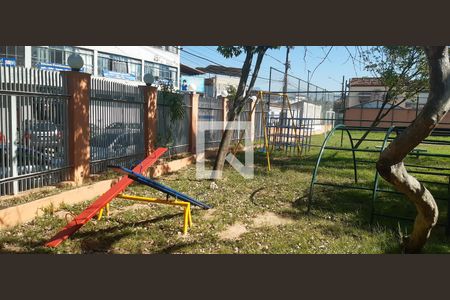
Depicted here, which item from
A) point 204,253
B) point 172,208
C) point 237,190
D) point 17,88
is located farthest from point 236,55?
point 204,253

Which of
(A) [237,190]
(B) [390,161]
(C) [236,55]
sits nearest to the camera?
(B) [390,161]

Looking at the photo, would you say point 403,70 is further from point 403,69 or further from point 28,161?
point 28,161

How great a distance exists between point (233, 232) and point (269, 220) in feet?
2.84

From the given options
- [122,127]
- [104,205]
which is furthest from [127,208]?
[122,127]

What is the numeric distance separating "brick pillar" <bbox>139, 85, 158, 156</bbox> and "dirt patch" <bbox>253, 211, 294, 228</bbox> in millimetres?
4662

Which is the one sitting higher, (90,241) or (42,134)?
(42,134)

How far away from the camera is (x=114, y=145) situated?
8562 millimetres

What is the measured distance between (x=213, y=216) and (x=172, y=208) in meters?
0.88

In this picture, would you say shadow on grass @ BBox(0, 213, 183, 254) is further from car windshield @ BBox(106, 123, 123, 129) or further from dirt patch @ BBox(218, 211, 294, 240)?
car windshield @ BBox(106, 123, 123, 129)

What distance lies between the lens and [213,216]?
6.15 meters

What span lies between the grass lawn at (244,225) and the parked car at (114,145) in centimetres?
110

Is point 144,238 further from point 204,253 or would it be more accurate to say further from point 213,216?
point 213,216

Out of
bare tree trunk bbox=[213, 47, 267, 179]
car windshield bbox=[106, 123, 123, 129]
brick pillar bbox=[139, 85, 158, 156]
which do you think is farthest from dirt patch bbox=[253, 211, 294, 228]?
brick pillar bbox=[139, 85, 158, 156]

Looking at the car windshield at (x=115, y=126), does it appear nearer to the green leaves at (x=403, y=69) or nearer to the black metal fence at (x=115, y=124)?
the black metal fence at (x=115, y=124)
